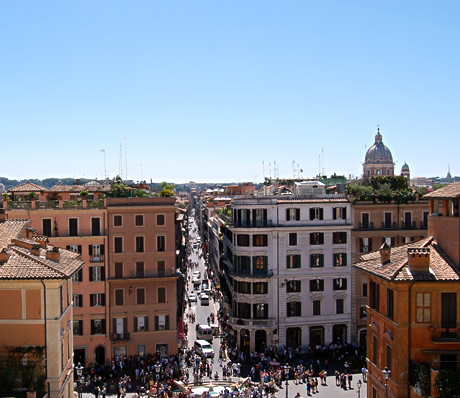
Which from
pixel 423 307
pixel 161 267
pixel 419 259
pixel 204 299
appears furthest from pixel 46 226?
pixel 423 307

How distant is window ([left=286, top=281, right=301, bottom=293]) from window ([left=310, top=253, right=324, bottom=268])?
2417 millimetres

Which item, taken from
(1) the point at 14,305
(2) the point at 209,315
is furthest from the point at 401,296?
(2) the point at 209,315

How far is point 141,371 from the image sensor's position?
52.8 metres

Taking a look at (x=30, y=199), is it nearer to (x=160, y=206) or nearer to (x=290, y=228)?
(x=160, y=206)

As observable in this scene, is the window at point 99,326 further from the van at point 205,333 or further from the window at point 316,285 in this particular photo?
the window at point 316,285

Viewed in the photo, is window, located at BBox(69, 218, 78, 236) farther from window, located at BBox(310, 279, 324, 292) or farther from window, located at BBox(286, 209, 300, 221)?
window, located at BBox(310, 279, 324, 292)

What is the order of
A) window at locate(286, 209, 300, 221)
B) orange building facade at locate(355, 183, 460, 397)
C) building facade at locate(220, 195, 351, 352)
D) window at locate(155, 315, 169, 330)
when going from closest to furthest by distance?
1. orange building facade at locate(355, 183, 460, 397)
2. window at locate(155, 315, 169, 330)
3. building facade at locate(220, 195, 351, 352)
4. window at locate(286, 209, 300, 221)

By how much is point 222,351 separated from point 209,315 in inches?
800

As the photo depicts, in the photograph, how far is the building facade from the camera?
59.9 metres

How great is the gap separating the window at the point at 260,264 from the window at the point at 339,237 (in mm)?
7203

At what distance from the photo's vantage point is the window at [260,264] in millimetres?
60062

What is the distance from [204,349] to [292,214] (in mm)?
15581

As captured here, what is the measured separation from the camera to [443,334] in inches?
1163

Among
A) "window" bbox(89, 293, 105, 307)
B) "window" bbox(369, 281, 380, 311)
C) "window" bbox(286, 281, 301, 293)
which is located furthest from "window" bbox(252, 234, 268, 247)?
"window" bbox(369, 281, 380, 311)
